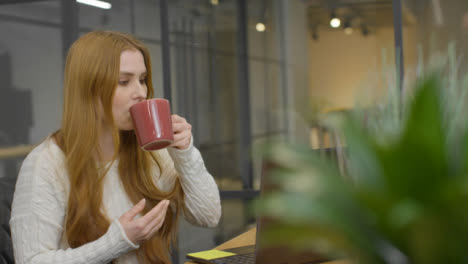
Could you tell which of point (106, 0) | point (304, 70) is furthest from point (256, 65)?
point (106, 0)

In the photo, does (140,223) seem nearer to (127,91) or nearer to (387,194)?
Result: (127,91)

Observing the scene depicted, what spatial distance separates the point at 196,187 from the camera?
1.60 m

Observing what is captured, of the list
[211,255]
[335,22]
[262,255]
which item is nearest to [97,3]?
[335,22]

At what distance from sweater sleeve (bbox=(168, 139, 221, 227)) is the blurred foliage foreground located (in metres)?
1.10

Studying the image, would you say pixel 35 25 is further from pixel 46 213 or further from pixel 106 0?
pixel 46 213

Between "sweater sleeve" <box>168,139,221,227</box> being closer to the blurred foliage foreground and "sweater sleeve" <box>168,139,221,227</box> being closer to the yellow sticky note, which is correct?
the yellow sticky note

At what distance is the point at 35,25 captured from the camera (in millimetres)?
4348

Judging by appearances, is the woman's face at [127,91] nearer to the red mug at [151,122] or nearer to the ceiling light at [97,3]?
the red mug at [151,122]

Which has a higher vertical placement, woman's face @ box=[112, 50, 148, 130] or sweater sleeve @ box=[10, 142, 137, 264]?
woman's face @ box=[112, 50, 148, 130]

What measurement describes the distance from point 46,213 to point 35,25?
3.38 meters

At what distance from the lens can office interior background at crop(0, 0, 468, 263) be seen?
154 inches

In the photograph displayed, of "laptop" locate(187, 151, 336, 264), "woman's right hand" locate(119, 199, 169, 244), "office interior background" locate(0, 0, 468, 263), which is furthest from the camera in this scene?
"office interior background" locate(0, 0, 468, 263)

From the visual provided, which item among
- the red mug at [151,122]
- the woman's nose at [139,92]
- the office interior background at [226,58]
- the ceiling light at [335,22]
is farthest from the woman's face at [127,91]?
the ceiling light at [335,22]

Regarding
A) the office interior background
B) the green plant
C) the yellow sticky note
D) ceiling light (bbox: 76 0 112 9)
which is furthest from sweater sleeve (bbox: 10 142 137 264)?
ceiling light (bbox: 76 0 112 9)
